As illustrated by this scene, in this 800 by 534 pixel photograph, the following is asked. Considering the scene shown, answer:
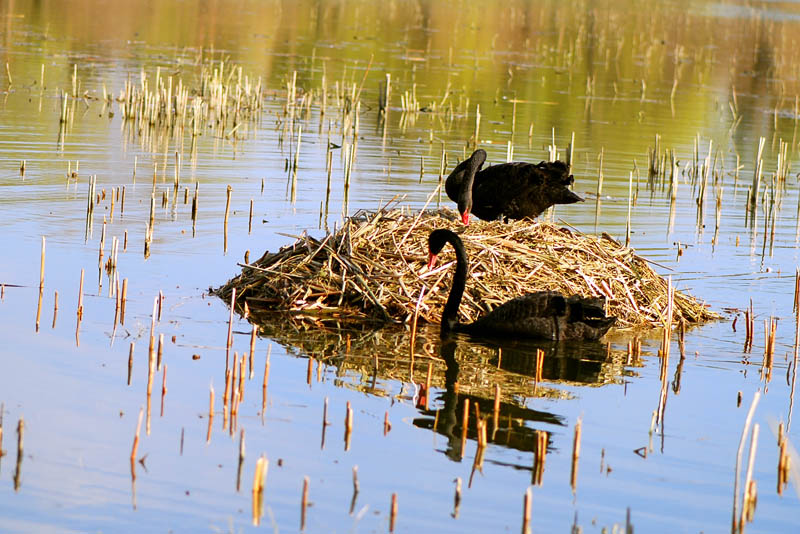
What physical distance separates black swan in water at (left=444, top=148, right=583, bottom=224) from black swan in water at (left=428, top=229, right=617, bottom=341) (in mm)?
1753

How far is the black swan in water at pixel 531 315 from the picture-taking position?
32.9 ft

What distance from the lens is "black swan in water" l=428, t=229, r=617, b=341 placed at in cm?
1003

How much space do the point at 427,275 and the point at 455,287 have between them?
0.69m

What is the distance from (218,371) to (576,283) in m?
4.00

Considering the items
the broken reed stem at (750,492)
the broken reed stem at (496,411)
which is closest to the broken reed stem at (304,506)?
the broken reed stem at (496,411)

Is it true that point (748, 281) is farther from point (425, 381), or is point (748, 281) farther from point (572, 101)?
point (572, 101)

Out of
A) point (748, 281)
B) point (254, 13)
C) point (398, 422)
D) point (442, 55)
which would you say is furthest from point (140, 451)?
point (254, 13)

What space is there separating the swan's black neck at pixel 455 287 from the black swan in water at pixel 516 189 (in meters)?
1.68

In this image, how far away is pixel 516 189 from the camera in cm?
1202

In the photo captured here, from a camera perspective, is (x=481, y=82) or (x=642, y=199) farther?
(x=481, y=82)

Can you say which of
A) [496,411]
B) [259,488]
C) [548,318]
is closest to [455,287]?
[548,318]

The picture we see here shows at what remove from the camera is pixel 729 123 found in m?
27.6

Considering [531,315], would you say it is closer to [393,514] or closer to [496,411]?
[496,411]

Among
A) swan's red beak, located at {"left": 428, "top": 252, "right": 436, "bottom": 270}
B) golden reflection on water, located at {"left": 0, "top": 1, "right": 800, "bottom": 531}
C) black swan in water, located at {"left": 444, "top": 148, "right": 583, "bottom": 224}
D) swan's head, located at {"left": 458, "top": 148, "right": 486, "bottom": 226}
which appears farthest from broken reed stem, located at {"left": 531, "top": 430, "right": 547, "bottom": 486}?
black swan in water, located at {"left": 444, "top": 148, "right": 583, "bottom": 224}
